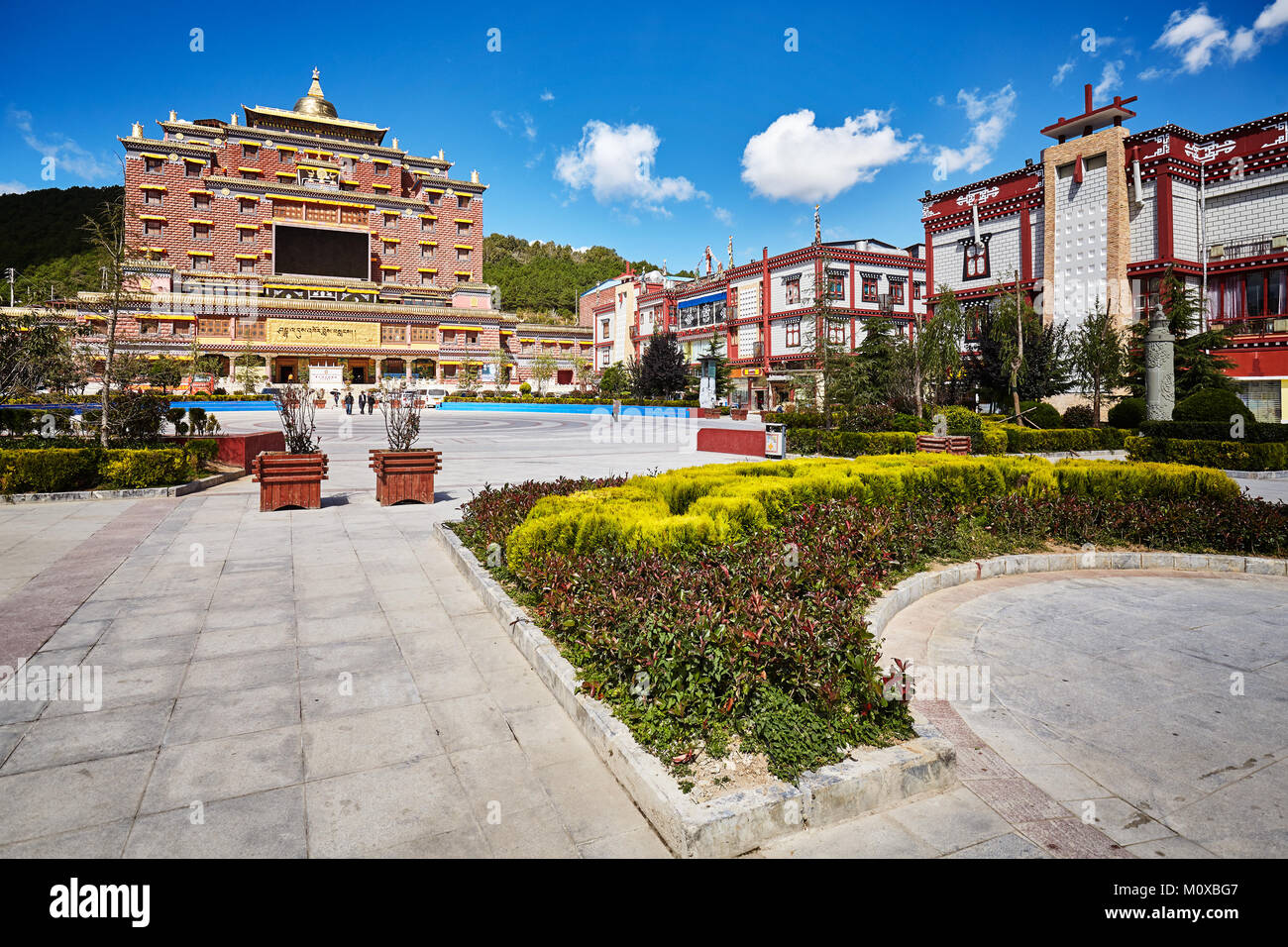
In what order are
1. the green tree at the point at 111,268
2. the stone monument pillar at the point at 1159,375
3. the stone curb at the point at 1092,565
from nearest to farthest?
the stone curb at the point at 1092,565 → the green tree at the point at 111,268 → the stone monument pillar at the point at 1159,375

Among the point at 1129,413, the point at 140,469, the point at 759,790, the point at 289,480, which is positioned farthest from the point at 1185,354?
the point at 140,469

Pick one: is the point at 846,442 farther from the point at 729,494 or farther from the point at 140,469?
the point at 140,469

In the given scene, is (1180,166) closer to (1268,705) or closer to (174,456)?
(1268,705)

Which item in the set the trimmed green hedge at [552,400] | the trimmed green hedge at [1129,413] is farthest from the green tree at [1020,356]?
the trimmed green hedge at [552,400]

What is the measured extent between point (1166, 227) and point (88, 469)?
3705cm

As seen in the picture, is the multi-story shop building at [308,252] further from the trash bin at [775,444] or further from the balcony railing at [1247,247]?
the balcony railing at [1247,247]

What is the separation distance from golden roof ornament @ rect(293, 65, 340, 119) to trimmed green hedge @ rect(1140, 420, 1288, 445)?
78037 millimetres

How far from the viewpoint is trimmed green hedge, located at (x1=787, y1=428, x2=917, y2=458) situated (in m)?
18.9

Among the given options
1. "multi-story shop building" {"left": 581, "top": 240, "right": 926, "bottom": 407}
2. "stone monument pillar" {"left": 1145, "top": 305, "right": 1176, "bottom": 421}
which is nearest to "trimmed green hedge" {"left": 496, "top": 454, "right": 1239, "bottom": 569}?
"stone monument pillar" {"left": 1145, "top": 305, "right": 1176, "bottom": 421}

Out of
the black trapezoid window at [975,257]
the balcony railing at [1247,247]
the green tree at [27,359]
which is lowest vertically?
the green tree at [27,359]

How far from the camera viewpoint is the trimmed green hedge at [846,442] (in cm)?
1888

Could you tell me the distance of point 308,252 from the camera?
215 feet

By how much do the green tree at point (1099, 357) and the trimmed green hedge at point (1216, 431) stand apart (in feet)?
24.2
